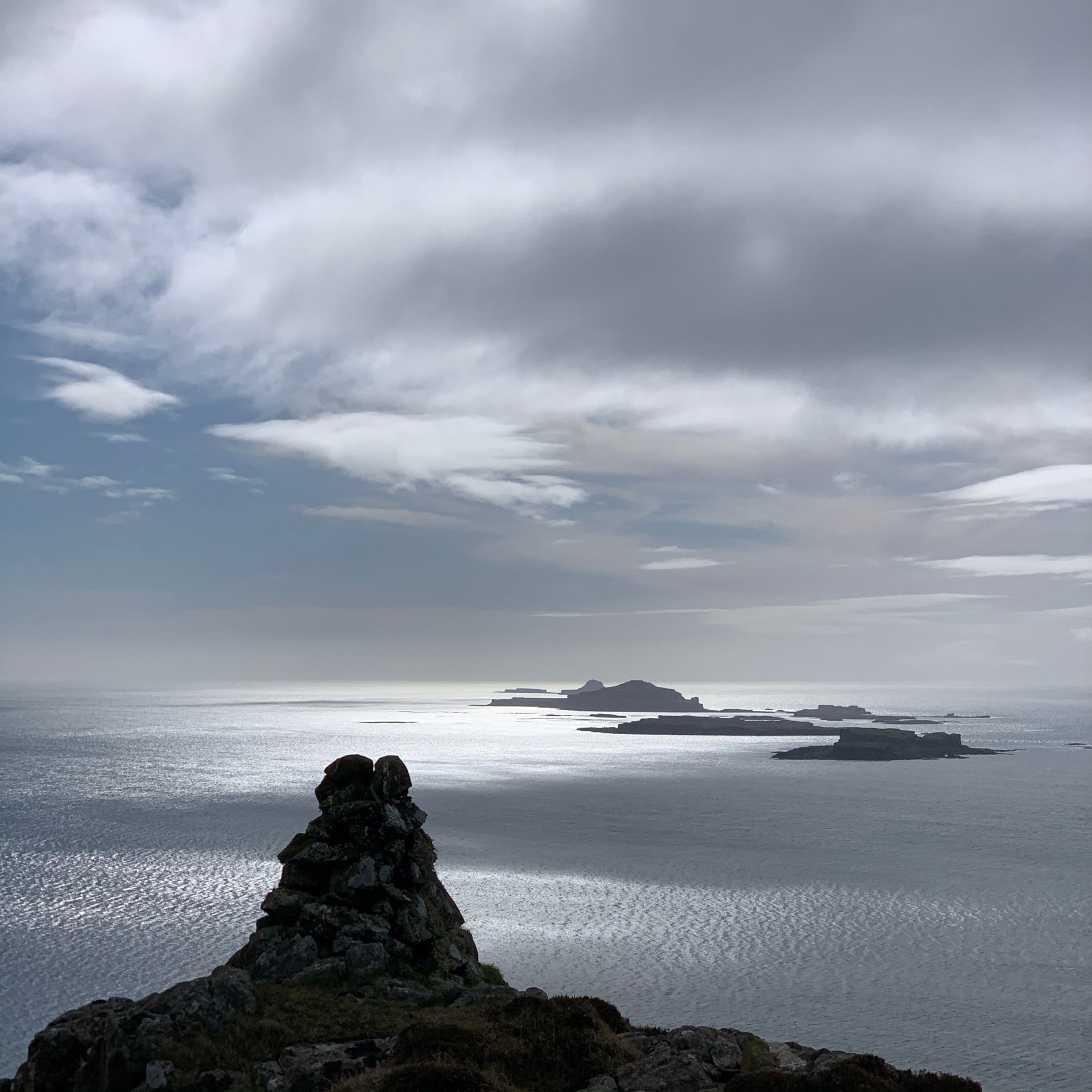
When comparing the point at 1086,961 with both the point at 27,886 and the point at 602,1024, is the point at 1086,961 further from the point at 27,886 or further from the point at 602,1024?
the point at 27,886

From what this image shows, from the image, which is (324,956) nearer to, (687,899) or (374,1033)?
(374,1033)

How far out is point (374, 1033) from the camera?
2561cm

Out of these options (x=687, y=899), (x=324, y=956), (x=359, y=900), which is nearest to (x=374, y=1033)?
(x=324, y=956)

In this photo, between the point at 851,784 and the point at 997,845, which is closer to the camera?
the point at 997,845

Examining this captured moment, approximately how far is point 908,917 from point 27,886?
227 feet

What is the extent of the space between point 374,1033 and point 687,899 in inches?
2192

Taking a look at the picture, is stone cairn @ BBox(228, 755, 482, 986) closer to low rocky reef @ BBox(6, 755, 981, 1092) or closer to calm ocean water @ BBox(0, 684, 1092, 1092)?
low rocky reef @ BBox(6, 755, 981, 1092)

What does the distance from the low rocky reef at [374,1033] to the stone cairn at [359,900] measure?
0.21ft

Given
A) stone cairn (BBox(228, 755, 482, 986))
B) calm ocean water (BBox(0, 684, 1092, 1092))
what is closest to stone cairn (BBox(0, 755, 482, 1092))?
stone cairn (BBox(228, 755, 482, 986))

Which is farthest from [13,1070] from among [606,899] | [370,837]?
[606,899]

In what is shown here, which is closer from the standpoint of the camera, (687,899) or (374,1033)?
(374,1033)

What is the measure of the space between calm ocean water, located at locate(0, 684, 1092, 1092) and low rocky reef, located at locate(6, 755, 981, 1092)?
19.6m

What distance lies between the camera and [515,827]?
111750mm

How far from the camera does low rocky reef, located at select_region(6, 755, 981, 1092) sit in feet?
69.5
